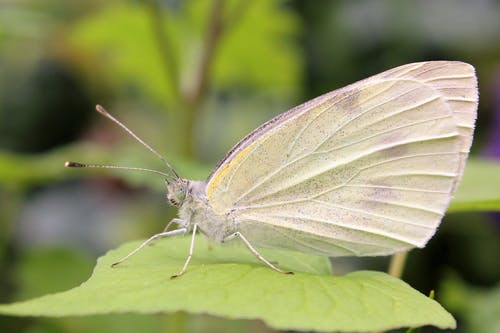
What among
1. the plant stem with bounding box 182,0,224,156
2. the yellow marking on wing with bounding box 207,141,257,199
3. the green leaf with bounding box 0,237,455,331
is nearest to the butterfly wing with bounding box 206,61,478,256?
the yellow marking on wing with bounding box 207,141,257,199

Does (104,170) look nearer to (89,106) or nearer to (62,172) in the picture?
(62,172)

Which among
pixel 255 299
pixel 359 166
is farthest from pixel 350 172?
pixel 255 299

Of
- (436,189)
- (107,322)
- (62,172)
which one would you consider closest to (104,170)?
(62,172)

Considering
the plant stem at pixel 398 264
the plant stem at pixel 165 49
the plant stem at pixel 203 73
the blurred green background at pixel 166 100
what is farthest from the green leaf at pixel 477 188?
the plant stem at pixel 165 49

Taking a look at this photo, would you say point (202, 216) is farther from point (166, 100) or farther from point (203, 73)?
point (166, 100)

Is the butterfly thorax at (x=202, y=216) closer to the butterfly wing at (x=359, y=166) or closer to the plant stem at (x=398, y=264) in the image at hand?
the butterfly wing at (x=359, y=166)

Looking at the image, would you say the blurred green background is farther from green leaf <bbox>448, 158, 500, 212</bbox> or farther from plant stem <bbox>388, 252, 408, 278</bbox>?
plant stem <bbox>388, 252, 408, 278</bbox>

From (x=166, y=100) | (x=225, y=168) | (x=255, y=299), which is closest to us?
(x=255, y=299)
